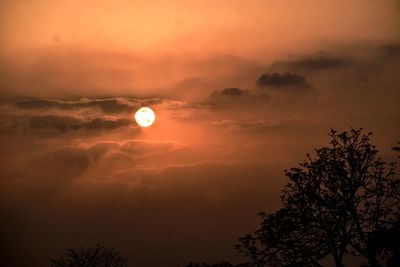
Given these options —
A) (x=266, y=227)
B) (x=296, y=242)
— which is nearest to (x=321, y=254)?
(x=296, y=242)

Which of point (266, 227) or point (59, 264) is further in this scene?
point (59, 264)

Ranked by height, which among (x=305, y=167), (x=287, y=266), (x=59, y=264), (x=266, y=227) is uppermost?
(x=59, y=264)

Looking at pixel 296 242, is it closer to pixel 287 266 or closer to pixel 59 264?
pixel 287 266

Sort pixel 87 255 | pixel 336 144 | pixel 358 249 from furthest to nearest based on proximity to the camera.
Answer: pixel 87 255
pixel 336 144
pixel 358 249

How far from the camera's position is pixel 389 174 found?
110 feet

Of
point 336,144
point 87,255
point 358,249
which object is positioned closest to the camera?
point 358,249

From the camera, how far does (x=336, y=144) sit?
115 feet

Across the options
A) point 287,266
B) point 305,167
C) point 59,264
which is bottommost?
point 287,266

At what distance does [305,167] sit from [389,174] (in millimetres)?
5378

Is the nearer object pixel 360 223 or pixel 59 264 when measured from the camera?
pixel 360 223

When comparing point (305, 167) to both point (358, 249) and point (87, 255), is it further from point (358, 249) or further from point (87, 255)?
point (87, 255)

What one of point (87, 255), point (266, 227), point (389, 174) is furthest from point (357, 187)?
point (87, 255)

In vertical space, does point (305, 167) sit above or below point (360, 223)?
above

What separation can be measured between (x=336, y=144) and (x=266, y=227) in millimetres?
7379
